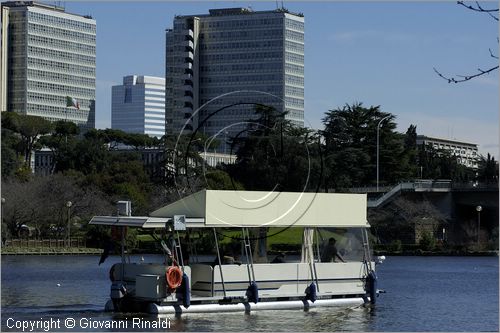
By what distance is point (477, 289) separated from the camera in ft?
192

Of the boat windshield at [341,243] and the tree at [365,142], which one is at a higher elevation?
the tree at [365,142]

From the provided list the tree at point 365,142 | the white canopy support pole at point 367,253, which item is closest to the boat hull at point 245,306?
the white canopy support pole at point 367,253

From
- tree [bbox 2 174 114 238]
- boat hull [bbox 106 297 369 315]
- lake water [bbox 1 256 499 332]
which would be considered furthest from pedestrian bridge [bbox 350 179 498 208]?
boat hull [bbox 106 297 369 315]

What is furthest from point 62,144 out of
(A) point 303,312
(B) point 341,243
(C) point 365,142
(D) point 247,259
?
(D) point 247,259

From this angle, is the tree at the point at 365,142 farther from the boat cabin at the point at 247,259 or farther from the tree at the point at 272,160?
the boat cabin at the point at 247,259

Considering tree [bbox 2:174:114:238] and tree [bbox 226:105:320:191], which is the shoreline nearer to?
tree [bbox 2:174:114:238]

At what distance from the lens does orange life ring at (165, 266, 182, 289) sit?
35.0 meters

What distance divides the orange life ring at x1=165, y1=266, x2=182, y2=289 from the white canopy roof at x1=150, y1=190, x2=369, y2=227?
1667 millimetres

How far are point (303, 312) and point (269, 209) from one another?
370 cm

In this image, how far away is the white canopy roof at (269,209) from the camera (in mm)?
36562

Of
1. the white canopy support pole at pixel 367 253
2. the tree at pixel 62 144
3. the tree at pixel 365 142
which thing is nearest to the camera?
the white canopy support pole at pixel 367 253

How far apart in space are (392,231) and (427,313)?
71961mm

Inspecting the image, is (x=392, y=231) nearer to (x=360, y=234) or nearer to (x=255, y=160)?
(x=255, y=160)

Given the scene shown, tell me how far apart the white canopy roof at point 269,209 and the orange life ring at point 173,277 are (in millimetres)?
1667
